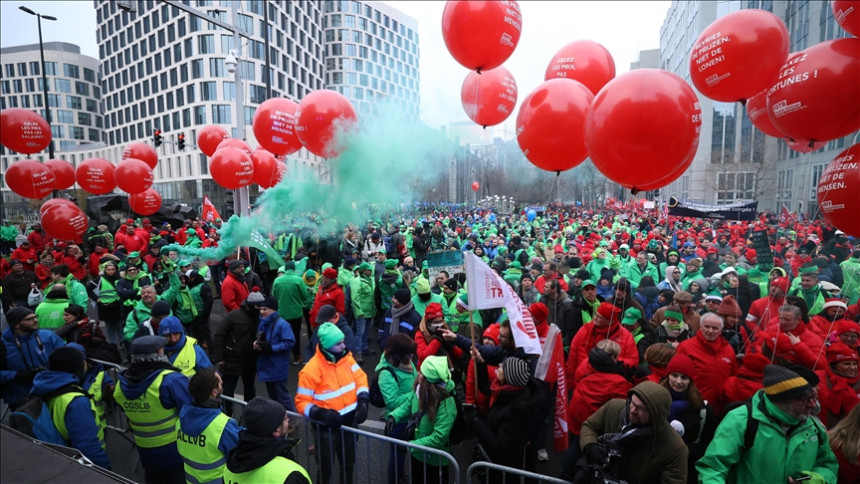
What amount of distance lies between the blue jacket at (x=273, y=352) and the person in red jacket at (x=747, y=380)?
406 cm

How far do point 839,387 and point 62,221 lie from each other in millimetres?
12148

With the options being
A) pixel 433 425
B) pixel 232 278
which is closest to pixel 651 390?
pixel 433 425

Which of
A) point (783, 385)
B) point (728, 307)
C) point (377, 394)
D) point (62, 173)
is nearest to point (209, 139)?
point (62, 173)

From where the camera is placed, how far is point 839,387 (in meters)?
3.44

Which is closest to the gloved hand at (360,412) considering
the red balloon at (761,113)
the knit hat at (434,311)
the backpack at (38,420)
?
the knit hat at (434,311)

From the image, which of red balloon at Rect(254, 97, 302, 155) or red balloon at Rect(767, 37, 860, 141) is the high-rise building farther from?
red balloon at Rect(767, 37, 860, 141)

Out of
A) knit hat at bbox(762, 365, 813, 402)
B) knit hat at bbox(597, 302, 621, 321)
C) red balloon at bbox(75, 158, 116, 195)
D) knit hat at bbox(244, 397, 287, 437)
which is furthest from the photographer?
red balloon at bbox(75, 158, 116, 195)

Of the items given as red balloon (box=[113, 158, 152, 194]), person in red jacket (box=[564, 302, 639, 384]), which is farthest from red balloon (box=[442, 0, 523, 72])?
red balloon (box=[113, 158, 152, 194])

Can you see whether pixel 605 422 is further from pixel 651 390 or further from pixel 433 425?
pixel 433 425

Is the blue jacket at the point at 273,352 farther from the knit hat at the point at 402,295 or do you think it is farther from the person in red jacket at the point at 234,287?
the person in red jacket at the point at 234,287

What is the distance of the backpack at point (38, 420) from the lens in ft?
10.2

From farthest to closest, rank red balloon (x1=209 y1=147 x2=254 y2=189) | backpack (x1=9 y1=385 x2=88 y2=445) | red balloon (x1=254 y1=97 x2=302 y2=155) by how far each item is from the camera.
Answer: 1. red balloon (x1=209 y1=147 x2=254 y2=189)
2. red balloon (x1=254 y1=97 x2=302 y2=155)
3. backpack (x1=9 y1=385 x2=88 y2=445)

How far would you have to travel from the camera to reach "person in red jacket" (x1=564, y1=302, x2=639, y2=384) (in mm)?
4211

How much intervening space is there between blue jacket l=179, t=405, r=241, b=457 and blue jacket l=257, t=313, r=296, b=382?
193cm
